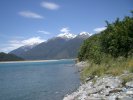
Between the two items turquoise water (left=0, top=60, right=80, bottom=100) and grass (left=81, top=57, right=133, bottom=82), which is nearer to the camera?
grass (left=81, top=57, right=133, bottom=82)

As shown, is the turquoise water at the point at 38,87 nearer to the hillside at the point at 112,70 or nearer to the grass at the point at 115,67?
the hillside at the point at 112,70

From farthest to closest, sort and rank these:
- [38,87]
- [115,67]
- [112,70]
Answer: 1. [38,87]
2. [115,67]
3. [112,70]

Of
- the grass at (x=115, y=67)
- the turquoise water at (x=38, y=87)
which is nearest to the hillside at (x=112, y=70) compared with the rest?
the grass at (x=115, y=67)

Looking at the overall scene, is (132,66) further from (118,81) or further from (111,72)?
(118,81)

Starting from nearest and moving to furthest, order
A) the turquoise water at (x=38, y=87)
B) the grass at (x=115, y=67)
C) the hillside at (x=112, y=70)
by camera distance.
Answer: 1. the hillside at (x=112, y=70)
2. the grass at (x=115, y=67)
3. the turquoise water at (x=38, y=87)

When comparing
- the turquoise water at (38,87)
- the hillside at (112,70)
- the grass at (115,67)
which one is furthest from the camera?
the turquoise water at (38,87)

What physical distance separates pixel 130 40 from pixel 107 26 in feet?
54.3

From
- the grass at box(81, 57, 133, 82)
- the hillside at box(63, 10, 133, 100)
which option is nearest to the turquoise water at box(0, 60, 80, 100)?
the hillside at box(63, 10, 133, 100)

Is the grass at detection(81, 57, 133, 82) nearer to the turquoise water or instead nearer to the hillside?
the hillside

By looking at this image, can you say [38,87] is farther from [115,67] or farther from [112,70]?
[112,70]

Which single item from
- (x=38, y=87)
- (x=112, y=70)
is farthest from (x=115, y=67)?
(x=38, y=87)

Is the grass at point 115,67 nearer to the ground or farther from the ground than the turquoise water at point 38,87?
farther from the ground

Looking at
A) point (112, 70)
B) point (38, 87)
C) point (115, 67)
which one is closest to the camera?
point (112, 70)

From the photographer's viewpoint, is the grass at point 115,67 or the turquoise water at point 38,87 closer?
the grass at point 115,67
